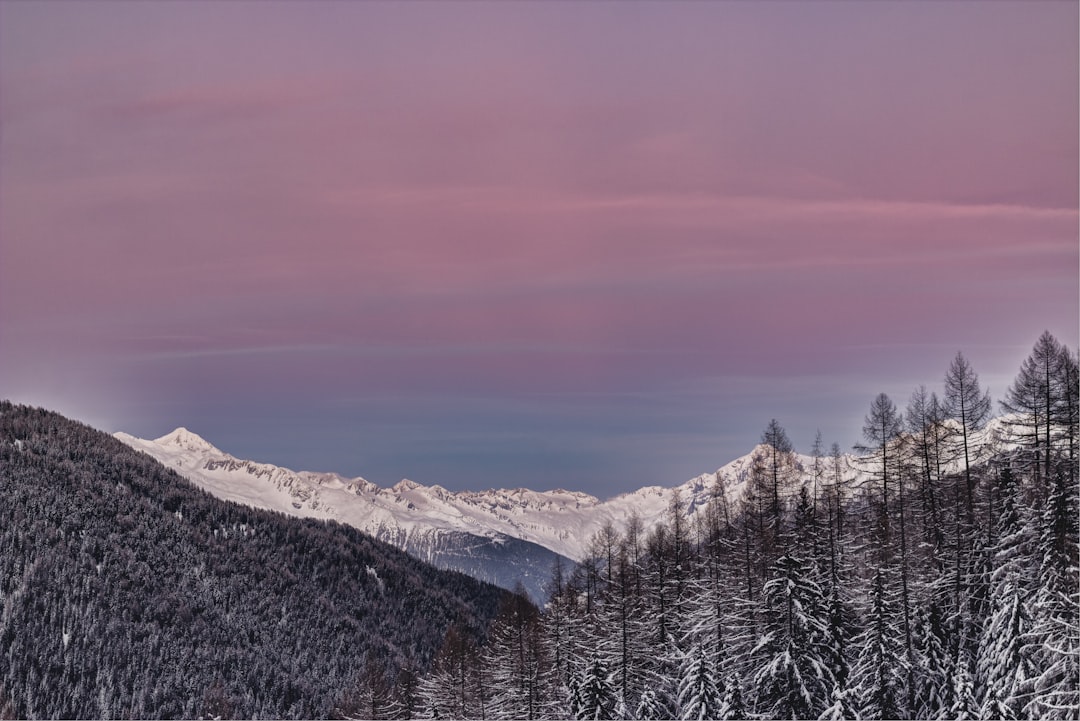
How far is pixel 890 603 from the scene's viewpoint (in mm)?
56281

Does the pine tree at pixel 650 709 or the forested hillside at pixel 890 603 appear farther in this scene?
the pine tree at pixel 650 709

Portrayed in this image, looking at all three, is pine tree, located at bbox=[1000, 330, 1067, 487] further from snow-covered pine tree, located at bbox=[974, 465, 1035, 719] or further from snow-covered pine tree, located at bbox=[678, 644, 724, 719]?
snow-covered pine tree, located at bbox=[678, 644, 724, 719]

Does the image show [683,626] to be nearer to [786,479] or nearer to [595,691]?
[595,691]

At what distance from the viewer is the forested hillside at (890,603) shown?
50.8m

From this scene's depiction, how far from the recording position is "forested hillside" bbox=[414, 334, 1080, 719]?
167ft

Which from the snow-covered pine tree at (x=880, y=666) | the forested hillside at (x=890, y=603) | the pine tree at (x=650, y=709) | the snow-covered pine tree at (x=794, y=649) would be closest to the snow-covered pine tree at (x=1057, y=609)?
the forested hillside at (x=890, y=603)

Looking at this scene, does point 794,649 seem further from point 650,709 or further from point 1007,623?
point 650,709

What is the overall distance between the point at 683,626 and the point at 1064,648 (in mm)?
28487

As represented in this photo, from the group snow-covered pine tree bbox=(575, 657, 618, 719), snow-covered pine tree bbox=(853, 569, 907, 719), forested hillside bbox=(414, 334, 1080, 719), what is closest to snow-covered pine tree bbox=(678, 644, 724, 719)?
forested hillside bbox=(414, 334, 1080, 719)

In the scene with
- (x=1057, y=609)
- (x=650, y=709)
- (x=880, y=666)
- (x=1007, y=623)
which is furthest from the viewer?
(x=650, y=709)

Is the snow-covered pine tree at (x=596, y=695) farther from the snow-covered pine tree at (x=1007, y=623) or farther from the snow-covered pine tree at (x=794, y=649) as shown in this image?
the snow-covered pine tree at (x=1007, y=623)

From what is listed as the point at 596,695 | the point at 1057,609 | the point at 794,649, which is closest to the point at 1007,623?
the point at 1057,609

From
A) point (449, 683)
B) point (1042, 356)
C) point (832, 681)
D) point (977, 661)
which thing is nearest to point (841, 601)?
point (832, 681)

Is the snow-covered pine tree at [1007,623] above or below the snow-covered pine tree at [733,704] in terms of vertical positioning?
above
